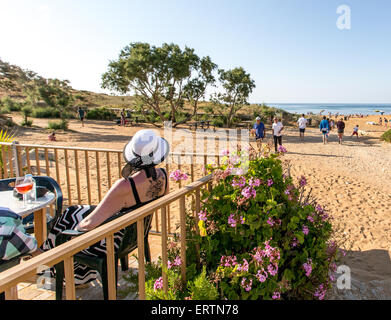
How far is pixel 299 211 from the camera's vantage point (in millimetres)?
2174

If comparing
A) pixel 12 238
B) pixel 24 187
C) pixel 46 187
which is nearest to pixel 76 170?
pixel 46 187

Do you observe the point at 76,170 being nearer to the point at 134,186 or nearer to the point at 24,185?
the point at 24,185

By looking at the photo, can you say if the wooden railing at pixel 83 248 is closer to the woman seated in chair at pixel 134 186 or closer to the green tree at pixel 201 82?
the woman seated in chair at pixel 134 186

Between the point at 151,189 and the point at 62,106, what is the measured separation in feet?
95.5

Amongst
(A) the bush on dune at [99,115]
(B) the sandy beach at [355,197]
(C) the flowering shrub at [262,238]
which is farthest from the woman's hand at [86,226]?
(A) the bush on dune at [99,115]

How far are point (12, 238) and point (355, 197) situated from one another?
7.50 metres

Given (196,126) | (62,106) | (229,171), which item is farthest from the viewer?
(62,106)

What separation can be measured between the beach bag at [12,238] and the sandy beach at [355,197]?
241 cm

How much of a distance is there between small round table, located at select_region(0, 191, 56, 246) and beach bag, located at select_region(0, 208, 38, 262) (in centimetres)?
72

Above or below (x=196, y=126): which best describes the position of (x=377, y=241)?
below

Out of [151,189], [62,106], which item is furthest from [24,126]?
[151,189]

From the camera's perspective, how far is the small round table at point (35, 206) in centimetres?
248
